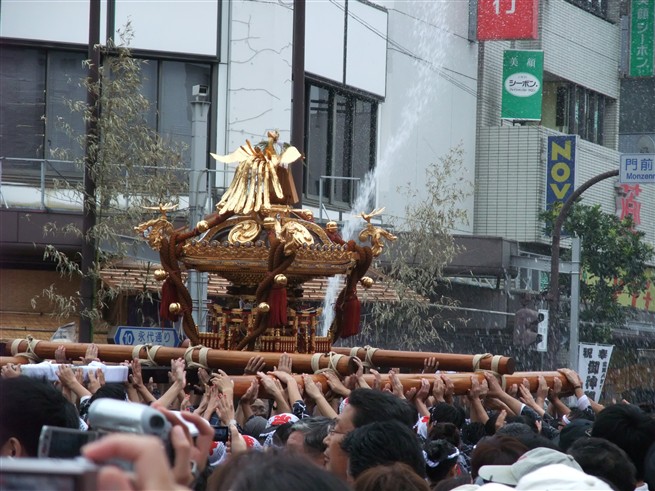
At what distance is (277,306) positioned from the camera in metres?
8.22

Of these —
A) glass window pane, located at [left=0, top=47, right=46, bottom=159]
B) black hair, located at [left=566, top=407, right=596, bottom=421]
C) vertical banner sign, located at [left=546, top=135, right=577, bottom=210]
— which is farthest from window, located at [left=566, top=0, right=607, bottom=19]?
black hair, located at [left=566, top=407, right=596, bottom=421]

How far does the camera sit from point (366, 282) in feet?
28.8

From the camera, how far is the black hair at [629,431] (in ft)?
16.6

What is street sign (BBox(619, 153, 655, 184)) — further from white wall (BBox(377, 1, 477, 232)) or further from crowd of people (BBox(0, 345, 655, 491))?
crowd of people (BBox(0, 345, 655, 491))

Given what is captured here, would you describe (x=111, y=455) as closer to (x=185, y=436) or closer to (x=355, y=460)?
(x=185, y=436)

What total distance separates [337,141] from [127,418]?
63.3 ft

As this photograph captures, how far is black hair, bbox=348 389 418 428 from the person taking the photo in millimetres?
4555

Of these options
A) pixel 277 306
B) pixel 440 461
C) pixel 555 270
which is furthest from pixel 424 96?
pixel 440 461

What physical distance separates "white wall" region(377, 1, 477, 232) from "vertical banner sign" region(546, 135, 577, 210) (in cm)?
140

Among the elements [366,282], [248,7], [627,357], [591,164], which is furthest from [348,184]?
[366,282]

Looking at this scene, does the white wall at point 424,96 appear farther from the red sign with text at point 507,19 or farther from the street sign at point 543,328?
the street sign at point 543,328

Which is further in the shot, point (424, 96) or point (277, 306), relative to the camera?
point (424, 96)

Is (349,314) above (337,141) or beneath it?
beneath

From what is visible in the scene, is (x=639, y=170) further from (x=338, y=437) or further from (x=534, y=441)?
(x=338, y=437)
